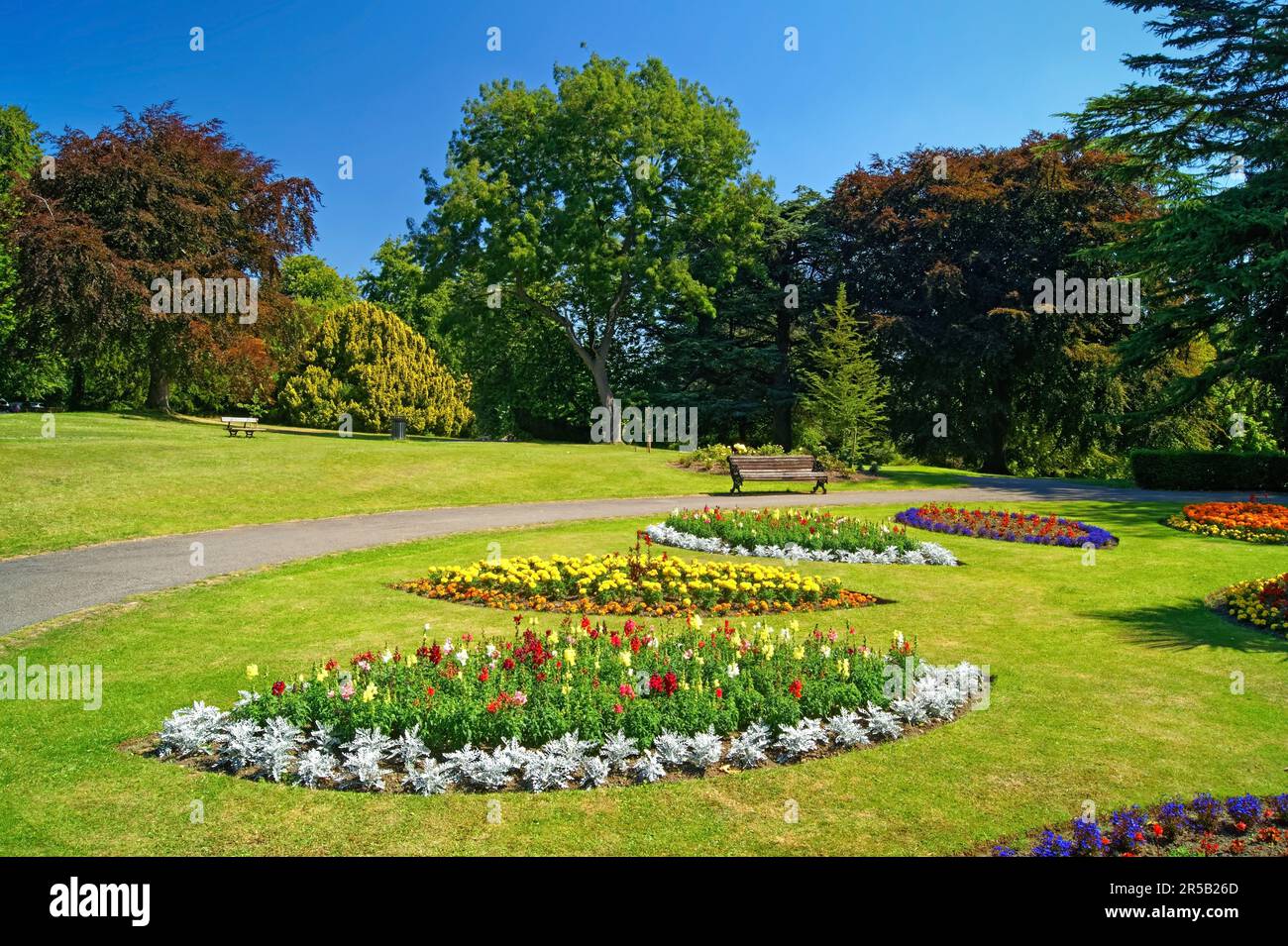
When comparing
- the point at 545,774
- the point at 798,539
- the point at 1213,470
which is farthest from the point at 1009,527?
the point at 1213,470

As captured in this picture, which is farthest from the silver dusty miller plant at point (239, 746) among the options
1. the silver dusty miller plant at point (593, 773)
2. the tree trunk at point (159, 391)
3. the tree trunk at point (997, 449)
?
the tree trunk at point (159, 391)

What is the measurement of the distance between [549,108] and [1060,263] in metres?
21.2

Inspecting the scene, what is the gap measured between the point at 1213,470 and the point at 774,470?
13.0 meters

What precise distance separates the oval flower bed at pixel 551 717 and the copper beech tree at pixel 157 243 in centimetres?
2928

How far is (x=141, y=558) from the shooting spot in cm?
1291

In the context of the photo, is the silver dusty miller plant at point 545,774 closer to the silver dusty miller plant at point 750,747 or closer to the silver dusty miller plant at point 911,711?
the silver dusty miller plant at point 750,747

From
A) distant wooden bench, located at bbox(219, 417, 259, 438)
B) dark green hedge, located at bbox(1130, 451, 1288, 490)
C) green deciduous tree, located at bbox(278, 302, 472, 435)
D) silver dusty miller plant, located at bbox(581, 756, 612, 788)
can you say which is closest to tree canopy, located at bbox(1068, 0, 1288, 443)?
dark green hedge, located at bbox(1130, 451, 1288, 490)

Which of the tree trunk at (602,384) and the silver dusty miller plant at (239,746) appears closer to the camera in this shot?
the silver dusty miller plant at (239,746)

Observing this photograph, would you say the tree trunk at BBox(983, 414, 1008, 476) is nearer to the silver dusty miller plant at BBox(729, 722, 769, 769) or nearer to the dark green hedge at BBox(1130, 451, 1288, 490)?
the dark green hedge at BBox(1130, 451, 1288, 490)

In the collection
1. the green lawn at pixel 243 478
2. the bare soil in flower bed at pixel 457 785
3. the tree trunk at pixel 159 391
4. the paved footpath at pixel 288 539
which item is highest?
the tree trunk at pixel 159 391

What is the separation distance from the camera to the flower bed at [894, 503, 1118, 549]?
14852 mm

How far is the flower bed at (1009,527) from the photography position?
14.9m

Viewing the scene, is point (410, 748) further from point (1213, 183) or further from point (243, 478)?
point (1213, 183)
